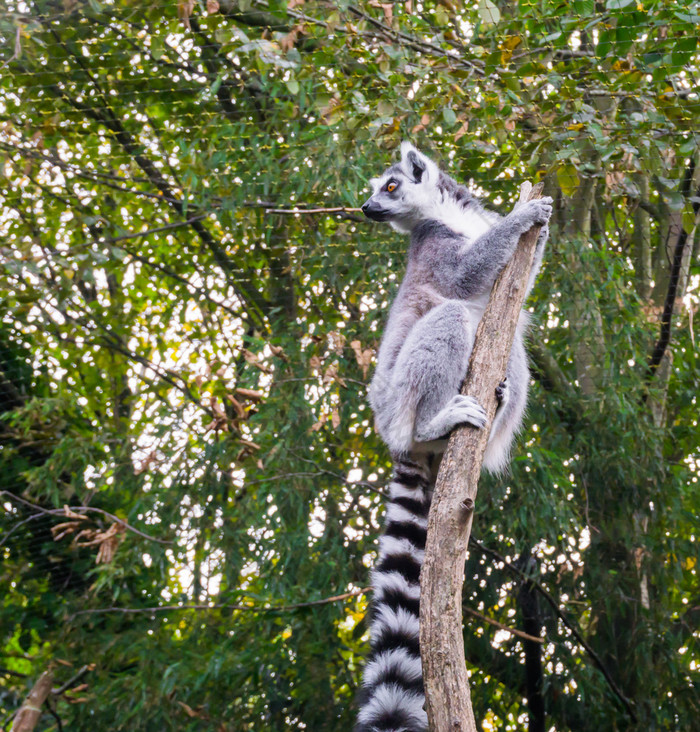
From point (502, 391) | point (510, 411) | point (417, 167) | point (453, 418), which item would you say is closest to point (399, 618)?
point (453, 418)

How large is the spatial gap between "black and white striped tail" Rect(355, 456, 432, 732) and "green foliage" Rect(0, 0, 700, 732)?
4.36 ft

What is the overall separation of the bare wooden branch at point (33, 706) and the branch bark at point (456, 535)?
3644mm

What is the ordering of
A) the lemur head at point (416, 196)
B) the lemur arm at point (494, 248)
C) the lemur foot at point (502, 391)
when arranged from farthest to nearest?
the lemur head at point (416, 196) < the lemur arm at point (494, 248) < the lemur foot at point (502, 391)

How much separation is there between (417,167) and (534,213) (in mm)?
1113

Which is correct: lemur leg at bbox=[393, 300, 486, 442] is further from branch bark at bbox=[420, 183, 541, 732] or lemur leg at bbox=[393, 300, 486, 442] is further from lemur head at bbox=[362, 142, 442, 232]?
lemur head at bbox=[362, 142, 442, 232]

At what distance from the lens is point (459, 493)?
98.6 inches

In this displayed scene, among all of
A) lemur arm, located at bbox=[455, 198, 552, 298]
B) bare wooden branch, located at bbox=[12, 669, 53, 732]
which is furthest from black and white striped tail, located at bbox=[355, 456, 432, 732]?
bare wooden branch, located at bbox=[12, 669, 53, 732]

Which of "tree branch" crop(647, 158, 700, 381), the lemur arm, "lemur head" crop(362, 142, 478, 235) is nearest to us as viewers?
the lemur arm

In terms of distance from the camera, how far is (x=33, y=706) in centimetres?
513

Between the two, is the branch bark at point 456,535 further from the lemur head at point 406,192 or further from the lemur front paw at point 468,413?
the lemur head at point 406,192

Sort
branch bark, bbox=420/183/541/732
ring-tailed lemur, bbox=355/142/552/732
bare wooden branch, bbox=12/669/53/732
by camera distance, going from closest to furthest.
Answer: branch bark, bbox=420/183/541/732
ring-tailed lemur, bbox=355/142/552/732
bare wooden branch, bbox=12/669/53/732

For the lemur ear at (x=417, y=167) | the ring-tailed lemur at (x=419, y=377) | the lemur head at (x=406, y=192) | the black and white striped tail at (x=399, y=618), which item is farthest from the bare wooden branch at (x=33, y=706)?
the lemur ear at (x=417, y=167)

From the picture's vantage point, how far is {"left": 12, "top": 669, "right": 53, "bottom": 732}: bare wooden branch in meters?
5.03

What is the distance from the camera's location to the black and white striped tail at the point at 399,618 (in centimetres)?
260
